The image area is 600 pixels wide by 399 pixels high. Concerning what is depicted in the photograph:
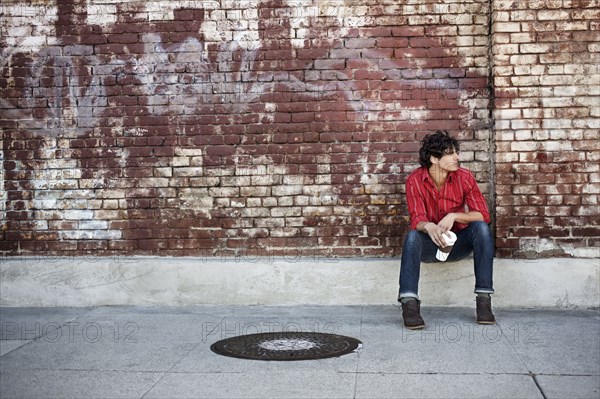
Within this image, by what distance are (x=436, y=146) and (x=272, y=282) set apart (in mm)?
1785

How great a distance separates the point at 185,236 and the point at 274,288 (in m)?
0.92

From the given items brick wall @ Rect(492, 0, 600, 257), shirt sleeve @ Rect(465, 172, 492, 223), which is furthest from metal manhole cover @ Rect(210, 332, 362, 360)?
brick wall @ Rect(492, 0, 600, 257)

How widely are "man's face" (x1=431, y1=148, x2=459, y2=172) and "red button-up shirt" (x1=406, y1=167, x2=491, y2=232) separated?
68mm

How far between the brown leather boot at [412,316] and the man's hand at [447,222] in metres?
0.60

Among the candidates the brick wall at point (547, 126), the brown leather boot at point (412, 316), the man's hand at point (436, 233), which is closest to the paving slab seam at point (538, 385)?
the brown leather boot at point (412, 316)

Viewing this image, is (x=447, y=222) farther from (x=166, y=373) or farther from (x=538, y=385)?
(x=166, y=373)

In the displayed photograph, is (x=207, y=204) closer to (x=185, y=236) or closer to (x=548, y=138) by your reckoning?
(x=185, y=236)

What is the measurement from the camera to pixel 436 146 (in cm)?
553

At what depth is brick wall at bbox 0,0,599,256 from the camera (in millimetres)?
6082

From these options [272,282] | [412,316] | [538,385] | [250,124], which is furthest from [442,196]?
[538,385]

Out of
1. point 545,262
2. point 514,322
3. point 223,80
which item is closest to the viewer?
point 514,322

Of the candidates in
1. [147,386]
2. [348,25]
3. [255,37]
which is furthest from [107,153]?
[147,386]

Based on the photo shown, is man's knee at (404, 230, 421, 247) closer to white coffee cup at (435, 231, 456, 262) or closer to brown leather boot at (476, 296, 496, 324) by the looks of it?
white coffee cup at (435, 231, 456, 262)

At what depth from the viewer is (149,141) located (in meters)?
6.31
